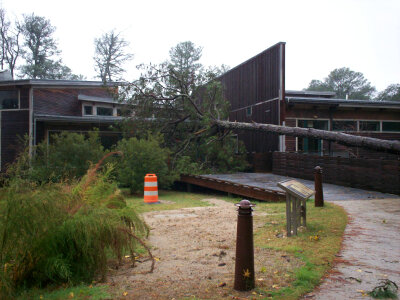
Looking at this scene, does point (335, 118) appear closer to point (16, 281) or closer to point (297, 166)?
point (297, 166)

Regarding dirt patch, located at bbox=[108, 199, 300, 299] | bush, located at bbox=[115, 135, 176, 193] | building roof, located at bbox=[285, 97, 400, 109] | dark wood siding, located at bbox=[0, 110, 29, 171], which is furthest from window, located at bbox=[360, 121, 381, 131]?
dark wood siding, located at bbox=[0, 110, 29, 171]

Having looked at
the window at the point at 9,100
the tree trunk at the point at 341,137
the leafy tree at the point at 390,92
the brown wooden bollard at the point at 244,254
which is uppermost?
the leafy tree at the point at 390,92

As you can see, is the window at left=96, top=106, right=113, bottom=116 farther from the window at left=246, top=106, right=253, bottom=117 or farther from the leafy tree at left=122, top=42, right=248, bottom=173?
the window at left=246, top=106, right=253, bottom=117

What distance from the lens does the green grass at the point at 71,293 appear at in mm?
3514

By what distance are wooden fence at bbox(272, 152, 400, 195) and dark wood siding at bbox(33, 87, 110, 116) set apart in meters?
11.5

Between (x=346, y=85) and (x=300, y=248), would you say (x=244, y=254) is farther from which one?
(x=346, y=85)

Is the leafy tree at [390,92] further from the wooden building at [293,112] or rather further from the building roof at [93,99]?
the building roof at [93,99]

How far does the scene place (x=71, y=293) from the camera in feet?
11.8

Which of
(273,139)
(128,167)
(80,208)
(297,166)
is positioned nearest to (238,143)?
(273,139)

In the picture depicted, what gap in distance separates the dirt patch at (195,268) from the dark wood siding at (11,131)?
16094 mm

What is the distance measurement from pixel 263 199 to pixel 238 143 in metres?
9.46

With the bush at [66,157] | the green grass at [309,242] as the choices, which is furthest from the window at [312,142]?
the green grass at [309,242]

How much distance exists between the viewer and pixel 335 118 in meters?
20.5

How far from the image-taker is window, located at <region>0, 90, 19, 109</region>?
20.3m
